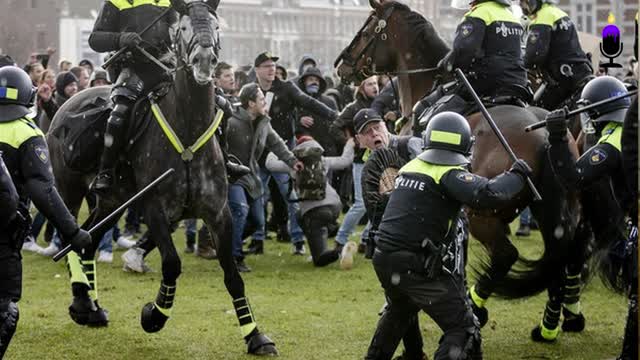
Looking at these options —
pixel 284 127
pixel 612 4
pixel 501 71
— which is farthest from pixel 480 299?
pixel 284 127

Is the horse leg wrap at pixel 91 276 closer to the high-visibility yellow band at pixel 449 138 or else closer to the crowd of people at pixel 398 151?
the crowd of people at pixel 398 151

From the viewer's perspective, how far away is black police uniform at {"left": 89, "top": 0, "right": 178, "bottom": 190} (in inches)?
357

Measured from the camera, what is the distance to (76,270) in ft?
31.8

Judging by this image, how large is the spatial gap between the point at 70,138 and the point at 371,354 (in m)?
4.34

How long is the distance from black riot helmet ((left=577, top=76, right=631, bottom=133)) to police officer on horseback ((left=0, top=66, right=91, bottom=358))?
3430mm

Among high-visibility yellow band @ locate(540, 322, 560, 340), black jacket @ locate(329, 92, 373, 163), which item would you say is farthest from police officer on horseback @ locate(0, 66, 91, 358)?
black jacket @ locate(329, 92, 373, 163)

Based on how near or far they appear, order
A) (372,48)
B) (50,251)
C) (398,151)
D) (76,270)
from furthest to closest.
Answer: (50,251)
(372,48)
(76,270)
(398,151)

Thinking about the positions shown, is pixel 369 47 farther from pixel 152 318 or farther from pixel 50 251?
pixel 50 251

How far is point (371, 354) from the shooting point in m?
6.66

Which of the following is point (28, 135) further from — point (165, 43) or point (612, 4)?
point (612, 4)

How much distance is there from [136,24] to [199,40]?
1.51 m

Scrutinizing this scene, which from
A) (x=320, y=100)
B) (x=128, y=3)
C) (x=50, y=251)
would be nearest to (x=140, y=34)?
(x=128, y=3)

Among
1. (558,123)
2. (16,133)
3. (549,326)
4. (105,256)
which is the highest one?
(558,123)

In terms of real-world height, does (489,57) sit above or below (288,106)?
above
